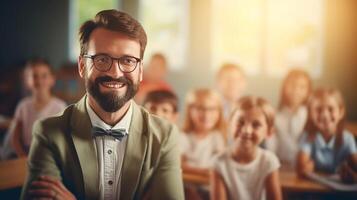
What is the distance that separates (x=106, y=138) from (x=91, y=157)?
6 cm

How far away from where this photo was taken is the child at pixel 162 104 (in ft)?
4.43

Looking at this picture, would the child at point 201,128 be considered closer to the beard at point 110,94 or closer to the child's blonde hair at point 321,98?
the child's blonde hair at point 321,98

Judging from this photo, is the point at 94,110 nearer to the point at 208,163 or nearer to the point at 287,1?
the point at 208,163

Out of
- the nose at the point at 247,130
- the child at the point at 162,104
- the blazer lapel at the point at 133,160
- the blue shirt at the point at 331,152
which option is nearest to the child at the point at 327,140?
the blue shirt at the point at 331,152

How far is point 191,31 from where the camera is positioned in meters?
1.63

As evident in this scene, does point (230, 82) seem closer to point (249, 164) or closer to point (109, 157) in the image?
point (249, 164)

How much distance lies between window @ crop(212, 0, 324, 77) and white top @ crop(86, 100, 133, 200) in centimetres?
65

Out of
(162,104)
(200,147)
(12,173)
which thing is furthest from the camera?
(200,147)

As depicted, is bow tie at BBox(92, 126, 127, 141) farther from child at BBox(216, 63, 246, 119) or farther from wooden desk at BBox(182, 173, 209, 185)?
child at BBox(216, 63, 246, 119)

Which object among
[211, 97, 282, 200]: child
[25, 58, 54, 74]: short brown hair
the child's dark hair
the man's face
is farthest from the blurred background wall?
the man's face

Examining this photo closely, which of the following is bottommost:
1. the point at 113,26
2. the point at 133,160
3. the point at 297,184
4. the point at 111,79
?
the point at 297,184

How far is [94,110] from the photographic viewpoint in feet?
3.58

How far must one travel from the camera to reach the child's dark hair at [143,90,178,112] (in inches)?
54.0

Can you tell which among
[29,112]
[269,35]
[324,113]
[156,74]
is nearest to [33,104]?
[29,112]
